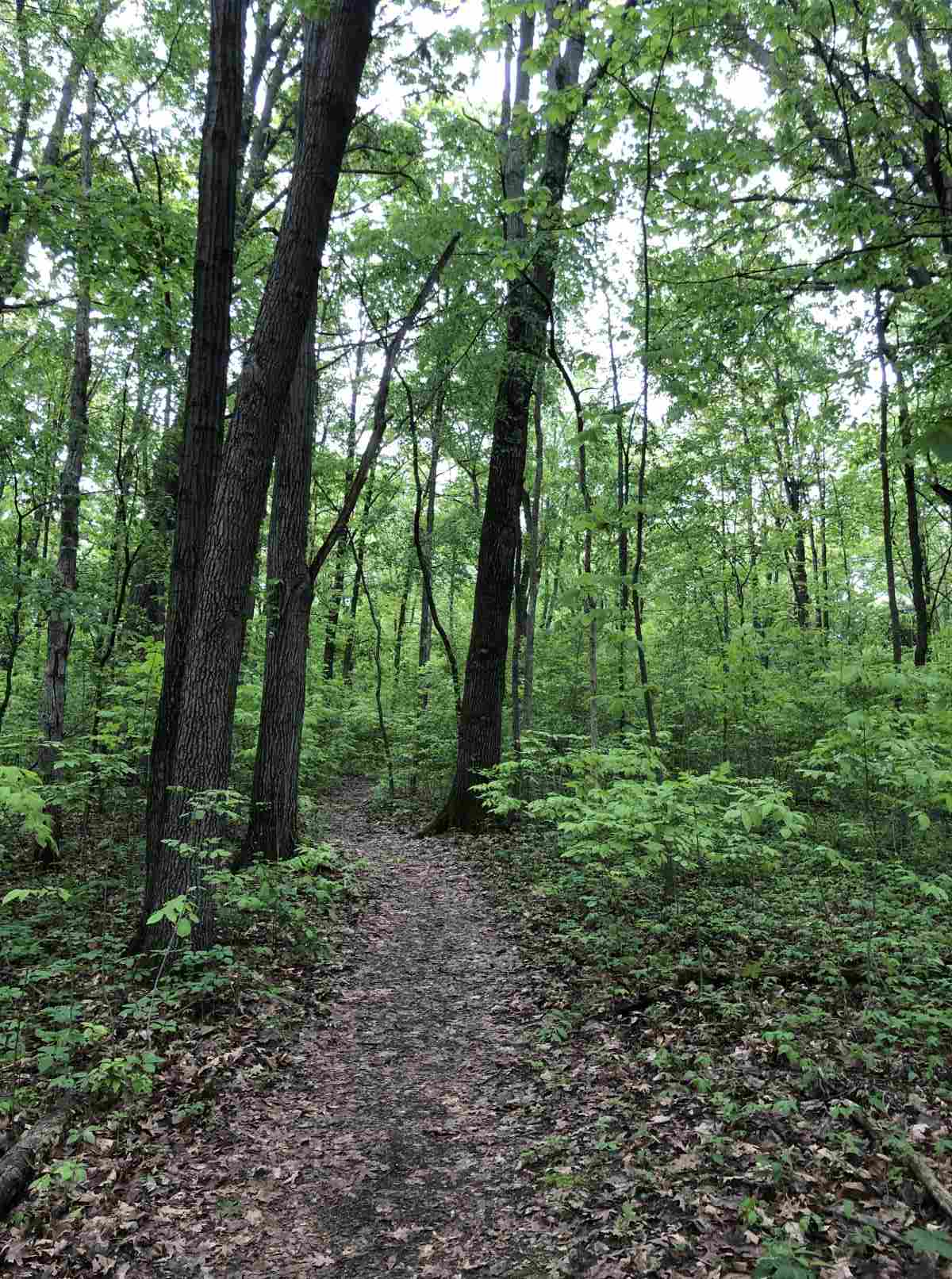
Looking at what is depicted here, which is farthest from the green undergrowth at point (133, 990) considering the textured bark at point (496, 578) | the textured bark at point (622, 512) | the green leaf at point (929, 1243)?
the green leaf at point (929, 1243)

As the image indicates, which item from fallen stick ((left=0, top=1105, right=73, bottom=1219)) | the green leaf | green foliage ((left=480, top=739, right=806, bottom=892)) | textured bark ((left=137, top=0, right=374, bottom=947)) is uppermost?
textured bark ((left=137, top=0, right=374, bottom=947))

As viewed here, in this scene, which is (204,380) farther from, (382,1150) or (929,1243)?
(929,1243)

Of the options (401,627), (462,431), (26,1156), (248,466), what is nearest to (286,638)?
(248,466)

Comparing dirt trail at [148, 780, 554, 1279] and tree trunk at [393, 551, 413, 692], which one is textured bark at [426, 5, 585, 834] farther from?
tree trunk at [393, 551, 413, 692]

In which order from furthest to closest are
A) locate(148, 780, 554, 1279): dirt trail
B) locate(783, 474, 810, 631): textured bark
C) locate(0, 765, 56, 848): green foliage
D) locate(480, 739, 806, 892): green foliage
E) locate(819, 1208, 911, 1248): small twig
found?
locate(783, 474, 810, 631): textured bark → locate(480, 739, 806, 892): green foliage → locate(0, 765, 56, 848): green foliage → locate(148, 780, 554, 1279): dirt trail → locate(819, 1208, 911, 1248): small twig

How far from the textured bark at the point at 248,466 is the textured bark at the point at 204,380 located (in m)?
0.19

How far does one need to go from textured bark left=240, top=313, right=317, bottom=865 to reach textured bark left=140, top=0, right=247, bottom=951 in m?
2.09

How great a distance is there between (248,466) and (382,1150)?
4.92m

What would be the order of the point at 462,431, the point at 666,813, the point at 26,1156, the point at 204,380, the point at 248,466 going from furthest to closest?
the point at 462,431, the point at 204,380, the point at 248,466, the point at 666,813, the point at 26,1156

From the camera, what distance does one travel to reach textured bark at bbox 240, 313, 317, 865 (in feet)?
26.9

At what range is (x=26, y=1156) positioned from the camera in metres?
3.53

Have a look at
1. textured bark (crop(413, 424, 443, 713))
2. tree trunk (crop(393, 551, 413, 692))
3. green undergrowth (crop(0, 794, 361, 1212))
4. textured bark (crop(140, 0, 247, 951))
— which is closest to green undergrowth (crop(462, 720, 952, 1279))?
green undergrowth (crop(0, 794, 361, 1212))

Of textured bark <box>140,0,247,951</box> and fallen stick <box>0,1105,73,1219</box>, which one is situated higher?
textured bark <box>140,0,247,951</box>

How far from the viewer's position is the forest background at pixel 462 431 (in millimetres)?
5672
